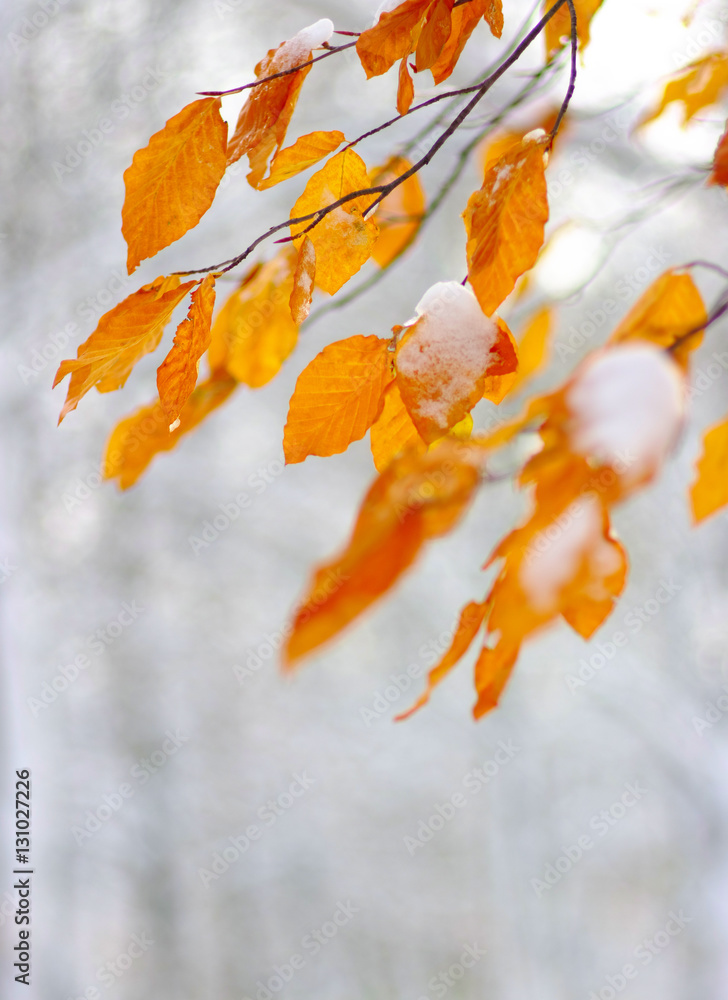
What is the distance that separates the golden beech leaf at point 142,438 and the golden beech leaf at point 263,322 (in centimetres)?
5

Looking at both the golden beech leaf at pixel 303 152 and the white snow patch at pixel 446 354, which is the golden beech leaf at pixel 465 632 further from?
the golden beech leaf at pixel 303 152

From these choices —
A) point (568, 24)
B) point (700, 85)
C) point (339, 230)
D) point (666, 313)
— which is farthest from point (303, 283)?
point (700, 85)

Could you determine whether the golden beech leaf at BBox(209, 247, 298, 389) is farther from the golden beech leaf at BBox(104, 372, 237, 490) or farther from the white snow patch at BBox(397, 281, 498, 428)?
the white snow patch at BBox(397, 281, 498, 428)

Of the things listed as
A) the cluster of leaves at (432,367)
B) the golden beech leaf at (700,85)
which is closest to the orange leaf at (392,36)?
the cluster of leaves at (432,367)

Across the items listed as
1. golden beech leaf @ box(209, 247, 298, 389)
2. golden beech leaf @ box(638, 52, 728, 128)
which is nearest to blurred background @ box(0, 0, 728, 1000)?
golden beech leaf @ box(638, 52, 728, 128)

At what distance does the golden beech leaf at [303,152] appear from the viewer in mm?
373

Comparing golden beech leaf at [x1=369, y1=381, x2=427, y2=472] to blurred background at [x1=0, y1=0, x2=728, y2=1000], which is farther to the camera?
blurred background at [x1=0, y1=0, x2=728, y2=1000]

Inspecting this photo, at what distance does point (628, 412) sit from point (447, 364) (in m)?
0.15

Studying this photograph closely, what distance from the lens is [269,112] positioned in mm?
354

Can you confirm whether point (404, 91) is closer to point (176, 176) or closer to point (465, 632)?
point (176, 176)

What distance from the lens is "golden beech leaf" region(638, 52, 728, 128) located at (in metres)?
0.68

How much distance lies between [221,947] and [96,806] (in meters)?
0.72

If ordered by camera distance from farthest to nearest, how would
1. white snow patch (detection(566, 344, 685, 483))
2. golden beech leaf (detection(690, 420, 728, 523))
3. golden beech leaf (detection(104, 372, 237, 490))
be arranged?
golden beech leaf (detection(104, 372, 237, 490)) → golden beech leaf (detection(690, 420, 728, 523)) → white snow patch (detection(566, 344, 685, 483))

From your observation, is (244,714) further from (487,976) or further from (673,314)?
(673,314)
